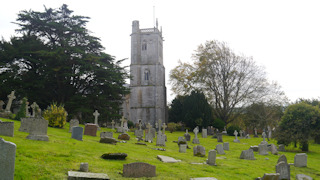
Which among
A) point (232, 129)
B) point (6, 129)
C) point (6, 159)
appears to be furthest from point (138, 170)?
point (232, 129)

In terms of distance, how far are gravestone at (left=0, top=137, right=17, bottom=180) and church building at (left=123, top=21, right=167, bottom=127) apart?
40679 millimetres

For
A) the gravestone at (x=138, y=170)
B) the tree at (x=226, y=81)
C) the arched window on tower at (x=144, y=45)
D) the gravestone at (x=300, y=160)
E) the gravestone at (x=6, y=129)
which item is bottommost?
the gravestone at (x=300, y=160)

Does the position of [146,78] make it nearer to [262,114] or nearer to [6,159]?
[262,114]

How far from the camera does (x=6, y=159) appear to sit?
5.00 m

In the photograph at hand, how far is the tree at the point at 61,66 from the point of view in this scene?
25.0m

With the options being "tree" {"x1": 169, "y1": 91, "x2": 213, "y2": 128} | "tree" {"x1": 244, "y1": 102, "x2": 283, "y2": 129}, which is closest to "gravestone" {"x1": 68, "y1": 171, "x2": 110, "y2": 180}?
"tree" {"x1": 244, "y1": 102, "x2": 283, "y2": 129}

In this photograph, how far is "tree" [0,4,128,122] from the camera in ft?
82.1

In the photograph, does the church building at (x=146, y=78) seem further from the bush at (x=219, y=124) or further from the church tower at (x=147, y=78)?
the bush at (x=219, y=124)

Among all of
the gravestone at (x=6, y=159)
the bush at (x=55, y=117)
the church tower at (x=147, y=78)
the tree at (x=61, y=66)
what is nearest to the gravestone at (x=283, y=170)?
the gravestone at (x=6, y=159)

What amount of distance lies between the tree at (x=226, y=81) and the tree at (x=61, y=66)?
1266 centimetres

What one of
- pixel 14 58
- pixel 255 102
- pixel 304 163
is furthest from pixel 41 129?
pixel 255 102

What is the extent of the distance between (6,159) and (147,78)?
43.8 meters

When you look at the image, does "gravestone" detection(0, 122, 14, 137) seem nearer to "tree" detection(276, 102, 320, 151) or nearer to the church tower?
"tree" detection(276, 102, 320, 151)

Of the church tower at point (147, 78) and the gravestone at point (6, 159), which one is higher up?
the church tower at point (147, 78)
